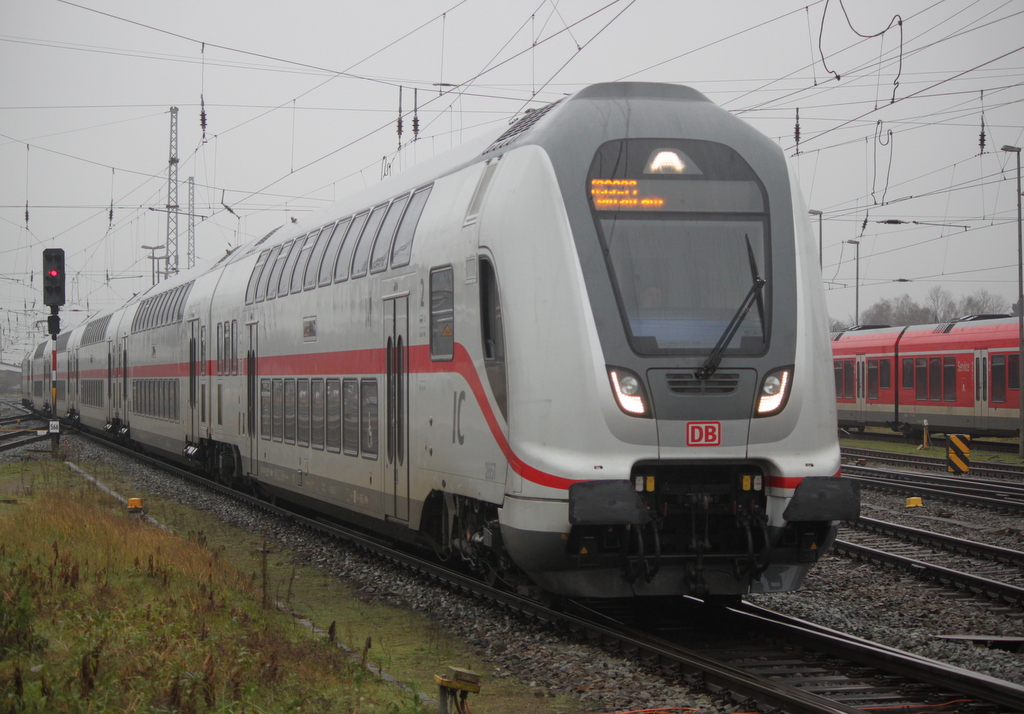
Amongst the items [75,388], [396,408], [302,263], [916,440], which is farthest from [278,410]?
[75,388]

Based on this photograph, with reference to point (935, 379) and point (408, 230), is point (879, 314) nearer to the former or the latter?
point (935, 379)

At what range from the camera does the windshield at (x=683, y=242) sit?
26.1 ft

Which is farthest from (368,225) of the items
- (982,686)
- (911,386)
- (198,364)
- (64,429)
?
(64,429)

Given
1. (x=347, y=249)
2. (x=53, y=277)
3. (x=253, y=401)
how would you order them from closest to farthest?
(x=347, y=249), (x=253, y=401), (x=53, y=277)

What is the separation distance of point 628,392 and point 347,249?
615 centimetres

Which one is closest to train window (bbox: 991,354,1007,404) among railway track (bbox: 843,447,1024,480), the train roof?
the train roof

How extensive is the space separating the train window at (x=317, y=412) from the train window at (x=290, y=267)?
6.21ft

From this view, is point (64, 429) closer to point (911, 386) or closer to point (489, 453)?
point (911, 386)

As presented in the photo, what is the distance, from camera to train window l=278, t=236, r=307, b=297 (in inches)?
601

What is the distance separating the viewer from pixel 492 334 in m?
8.64

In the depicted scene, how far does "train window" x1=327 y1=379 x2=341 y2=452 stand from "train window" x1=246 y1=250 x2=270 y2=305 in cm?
437

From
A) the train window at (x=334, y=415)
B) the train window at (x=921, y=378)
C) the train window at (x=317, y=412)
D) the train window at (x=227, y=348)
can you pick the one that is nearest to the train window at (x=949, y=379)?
the train window at (x=921, y=378)

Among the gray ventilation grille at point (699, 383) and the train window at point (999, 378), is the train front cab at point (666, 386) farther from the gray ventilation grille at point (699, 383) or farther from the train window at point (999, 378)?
the train window at point (999, 378)

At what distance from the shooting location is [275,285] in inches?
627
